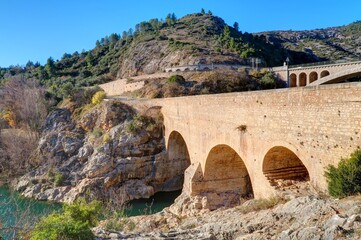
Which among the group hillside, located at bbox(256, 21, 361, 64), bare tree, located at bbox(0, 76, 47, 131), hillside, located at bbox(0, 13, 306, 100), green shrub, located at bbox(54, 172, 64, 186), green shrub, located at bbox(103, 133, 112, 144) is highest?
hillside, located at bbox(256, 21, 361, 64)

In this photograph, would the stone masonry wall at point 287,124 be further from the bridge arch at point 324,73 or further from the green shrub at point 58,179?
the bridge arch at point 324,73

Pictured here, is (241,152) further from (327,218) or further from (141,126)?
(141,126)

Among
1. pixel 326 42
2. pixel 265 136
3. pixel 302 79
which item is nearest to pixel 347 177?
pixel 265 136

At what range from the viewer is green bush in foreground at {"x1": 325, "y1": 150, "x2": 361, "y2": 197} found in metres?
7.77

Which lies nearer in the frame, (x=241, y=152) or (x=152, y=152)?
(x=241, y=152)

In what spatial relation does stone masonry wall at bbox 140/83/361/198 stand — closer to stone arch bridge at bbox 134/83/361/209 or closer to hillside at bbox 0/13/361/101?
stone arch bridge at bbox 134/83/361/209

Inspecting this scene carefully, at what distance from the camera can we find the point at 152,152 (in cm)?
2686

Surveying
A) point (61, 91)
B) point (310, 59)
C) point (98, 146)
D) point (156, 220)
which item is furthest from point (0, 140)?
point (310, 59)

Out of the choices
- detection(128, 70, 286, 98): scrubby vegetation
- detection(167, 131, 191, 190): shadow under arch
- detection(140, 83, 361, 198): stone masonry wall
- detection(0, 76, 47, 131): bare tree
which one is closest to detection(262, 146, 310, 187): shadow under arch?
detection(140, 83, 361, 198): stone masonry wall

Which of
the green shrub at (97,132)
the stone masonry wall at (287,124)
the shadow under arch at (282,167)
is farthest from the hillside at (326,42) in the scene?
the shadow under arch at (282,167)

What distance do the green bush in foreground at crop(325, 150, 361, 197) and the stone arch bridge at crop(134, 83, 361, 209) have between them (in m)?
0.53

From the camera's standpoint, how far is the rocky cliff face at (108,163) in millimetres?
24656

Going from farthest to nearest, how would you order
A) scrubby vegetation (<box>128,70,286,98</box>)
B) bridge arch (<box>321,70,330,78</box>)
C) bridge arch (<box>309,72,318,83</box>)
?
scrubby vegetation (<box>128,70,286,98</box>) → bridge arch (<box>309,72,318,83</box>) → bridge arch (<box>321,70,330,78</box>)

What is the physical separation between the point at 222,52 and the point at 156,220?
39.4 meters
